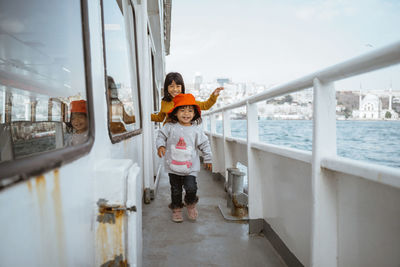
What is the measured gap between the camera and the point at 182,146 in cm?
241

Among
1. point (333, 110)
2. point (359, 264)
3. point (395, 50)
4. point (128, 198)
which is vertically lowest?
point (359, 264)

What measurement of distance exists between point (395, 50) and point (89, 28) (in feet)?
3.20

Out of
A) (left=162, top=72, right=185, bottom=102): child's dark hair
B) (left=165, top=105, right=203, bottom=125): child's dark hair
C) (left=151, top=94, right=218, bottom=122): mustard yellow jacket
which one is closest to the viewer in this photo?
(left=165, top=105, right=203, bottom=125): child's dark hair

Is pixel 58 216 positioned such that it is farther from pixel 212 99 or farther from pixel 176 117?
pixel 212 99

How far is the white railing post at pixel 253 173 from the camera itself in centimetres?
209

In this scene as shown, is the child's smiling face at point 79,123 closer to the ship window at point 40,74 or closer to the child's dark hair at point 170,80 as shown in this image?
the ship window at point 40,74

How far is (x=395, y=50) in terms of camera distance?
77 cm


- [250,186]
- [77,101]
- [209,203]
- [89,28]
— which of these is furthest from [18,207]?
[209,203]

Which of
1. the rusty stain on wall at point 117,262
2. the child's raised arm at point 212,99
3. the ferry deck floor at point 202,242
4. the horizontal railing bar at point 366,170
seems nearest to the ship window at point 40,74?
the rusty stain on wall at point 117,262

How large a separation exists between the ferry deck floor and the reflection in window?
1.08 m

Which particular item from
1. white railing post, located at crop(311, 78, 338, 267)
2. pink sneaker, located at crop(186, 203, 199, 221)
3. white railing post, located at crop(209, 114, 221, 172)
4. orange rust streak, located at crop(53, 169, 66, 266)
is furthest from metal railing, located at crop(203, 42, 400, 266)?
white railing post, located at crop(209, 114, 221, 172)

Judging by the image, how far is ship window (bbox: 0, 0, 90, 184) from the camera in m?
0.95

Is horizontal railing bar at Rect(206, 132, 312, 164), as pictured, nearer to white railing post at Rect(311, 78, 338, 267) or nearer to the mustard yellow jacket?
white railing post at Rect(311, 78, 338, 267)

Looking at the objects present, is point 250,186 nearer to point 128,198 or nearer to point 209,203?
point 209,203
